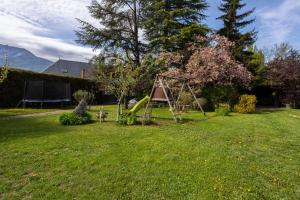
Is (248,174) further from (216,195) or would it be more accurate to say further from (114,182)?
(114,182)

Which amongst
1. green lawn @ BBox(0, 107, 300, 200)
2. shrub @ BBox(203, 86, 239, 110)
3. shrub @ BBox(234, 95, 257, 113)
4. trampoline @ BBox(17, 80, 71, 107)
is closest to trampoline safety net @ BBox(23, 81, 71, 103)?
trampoline @ BBox(17, 80, 71, 107)

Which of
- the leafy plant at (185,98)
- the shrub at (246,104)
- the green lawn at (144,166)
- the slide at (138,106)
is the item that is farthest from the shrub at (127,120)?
the shrub at (246,104)

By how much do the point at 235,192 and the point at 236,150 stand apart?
230cm

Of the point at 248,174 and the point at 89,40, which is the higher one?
the point at 89,40

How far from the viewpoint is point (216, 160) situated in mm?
5020

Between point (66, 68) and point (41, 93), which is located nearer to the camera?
point (41, 93)

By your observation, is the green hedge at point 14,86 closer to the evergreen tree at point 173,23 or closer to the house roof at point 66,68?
the evergreen tree at point 173,23

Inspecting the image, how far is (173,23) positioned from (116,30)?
15.0 ft

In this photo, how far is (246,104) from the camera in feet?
50.0

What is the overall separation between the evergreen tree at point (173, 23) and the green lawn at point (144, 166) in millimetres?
13477

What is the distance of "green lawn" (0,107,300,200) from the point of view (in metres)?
3.65

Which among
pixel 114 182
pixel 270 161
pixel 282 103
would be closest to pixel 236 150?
pixel 270 161

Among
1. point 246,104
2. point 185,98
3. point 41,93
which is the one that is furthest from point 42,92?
point 246,104

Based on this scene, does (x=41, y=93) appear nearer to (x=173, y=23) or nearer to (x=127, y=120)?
(x=127, y=120)
